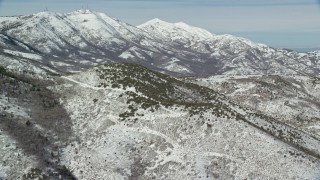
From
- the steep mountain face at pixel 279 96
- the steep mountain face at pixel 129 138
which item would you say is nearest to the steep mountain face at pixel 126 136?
the steep mountain face at pixel 129 138

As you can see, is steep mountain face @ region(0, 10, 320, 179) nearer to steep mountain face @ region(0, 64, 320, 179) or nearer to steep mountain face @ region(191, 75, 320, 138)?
steep mountain face @ region(0, 64, 320, 179)

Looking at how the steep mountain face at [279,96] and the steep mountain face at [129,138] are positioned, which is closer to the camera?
the steep mountain face at [129,138]

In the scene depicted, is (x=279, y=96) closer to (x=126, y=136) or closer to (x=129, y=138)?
(x=126, y=136)

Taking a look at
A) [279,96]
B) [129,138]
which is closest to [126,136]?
[129,138]

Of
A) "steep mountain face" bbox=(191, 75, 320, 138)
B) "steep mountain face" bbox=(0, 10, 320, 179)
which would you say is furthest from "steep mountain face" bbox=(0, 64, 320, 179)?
"steep mountain face" bbox=(191, 75, 320, 138)

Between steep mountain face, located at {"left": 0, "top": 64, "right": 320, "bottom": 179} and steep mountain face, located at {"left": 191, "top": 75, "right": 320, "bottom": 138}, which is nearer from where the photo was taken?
steep mountain face, located at {"left": 0, "top": 64, "right": 320, "bottom": 179}

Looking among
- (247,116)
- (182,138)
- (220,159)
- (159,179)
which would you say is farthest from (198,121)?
(247,116)

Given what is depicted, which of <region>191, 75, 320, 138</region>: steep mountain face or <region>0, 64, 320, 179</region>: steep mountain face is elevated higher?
<region>0, 64, 320, 179</region>: steep mountain face

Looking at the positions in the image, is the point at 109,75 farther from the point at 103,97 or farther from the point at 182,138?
the point at 182,138

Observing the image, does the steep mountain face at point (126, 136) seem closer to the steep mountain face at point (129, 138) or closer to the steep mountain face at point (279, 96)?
the steep mountain face at point (129, 138)

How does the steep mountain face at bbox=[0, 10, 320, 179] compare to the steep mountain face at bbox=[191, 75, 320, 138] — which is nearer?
the steep mountain face at bbox=[0, 10, 320, 179]

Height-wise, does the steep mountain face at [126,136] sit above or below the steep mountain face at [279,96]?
above
